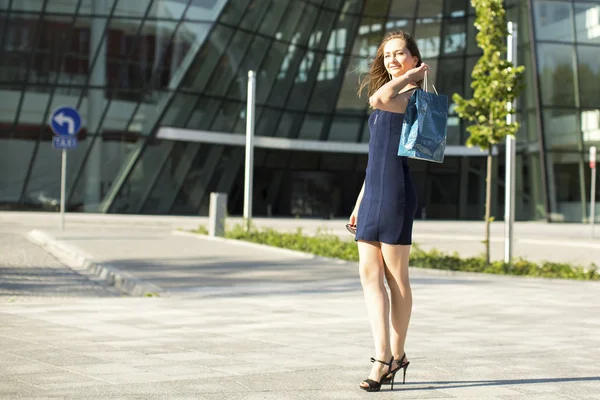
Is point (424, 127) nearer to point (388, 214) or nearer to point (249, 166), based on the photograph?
point (388, 214)

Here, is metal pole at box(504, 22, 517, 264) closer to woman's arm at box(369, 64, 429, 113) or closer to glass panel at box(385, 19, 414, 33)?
woman's arm at box(369, 64, 429, 113)

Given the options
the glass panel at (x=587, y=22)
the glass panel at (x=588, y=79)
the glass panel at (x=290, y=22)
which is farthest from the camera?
the glass panel at (x=290, y=22)

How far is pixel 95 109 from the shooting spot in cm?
3772

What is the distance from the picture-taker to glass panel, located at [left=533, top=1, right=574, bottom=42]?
4000cm

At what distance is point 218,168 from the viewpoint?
40094mm

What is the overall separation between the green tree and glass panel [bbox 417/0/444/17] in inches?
1060

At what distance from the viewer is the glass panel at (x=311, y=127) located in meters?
43.2

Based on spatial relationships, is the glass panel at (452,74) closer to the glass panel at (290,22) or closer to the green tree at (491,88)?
the glass panel at (290,22)

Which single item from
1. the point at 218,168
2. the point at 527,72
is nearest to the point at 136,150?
the point at 218,168

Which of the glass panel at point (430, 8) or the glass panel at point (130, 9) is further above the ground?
the glass panel at point (430, 8)

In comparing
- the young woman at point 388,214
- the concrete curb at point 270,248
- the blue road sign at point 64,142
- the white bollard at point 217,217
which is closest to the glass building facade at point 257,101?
the concrete curb at point 270,248

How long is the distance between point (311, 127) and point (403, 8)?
6.48 meters

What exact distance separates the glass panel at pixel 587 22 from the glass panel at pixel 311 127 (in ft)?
36.2

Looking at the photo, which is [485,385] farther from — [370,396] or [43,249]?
[43,249]
